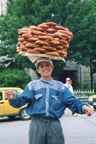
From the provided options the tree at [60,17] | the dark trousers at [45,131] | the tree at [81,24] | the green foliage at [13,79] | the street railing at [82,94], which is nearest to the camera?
the dark trousers at [45,131]

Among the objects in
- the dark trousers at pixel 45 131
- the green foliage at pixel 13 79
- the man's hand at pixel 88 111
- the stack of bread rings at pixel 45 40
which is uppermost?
the stack of bread rings at pixel 45 40

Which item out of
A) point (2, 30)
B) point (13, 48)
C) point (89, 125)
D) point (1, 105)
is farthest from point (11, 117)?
point (2, 30)

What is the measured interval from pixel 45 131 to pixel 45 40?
1195mm

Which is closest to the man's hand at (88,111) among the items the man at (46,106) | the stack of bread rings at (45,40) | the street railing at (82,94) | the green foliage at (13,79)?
the man at (46,106)

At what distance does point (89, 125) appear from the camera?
27.4 feet

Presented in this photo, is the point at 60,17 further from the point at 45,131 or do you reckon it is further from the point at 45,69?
the point at 45,131

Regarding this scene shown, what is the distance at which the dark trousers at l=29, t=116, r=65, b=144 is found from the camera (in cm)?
302

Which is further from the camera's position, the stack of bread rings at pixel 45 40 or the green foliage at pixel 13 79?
the green foliage at pixel 13 79

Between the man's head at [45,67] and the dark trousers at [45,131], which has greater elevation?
the man's head at [45,67]

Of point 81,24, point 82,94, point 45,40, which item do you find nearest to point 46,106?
point 45,40

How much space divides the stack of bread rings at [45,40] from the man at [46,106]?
16 centimetres

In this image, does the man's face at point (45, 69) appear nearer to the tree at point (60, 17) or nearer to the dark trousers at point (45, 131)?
the dark trousers at point (45, 131)

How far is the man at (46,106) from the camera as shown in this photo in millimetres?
3035

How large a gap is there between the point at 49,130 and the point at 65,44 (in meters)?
1.25
